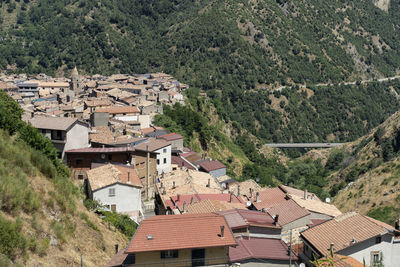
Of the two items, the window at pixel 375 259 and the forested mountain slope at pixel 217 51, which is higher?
the forested mountain slope at pixel 217 51

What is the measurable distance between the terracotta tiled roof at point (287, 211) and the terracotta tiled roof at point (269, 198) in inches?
61.2

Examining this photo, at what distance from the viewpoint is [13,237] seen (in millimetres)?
17562

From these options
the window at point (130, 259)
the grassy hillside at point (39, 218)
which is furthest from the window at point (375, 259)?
the grassy hillside at point (39, 218)

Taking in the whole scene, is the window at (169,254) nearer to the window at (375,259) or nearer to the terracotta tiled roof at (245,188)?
the window at (375,259)

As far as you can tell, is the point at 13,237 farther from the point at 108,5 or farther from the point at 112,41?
the point at 108,5

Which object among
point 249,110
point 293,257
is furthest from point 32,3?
point 293,257

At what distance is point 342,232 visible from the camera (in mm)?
27500

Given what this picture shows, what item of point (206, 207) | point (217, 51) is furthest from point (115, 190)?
point (217, 51)

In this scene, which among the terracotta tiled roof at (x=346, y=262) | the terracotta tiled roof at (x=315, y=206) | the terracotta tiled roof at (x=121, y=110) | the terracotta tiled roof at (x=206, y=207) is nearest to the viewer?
the terracotta tiled roof at (x=346, y=262)

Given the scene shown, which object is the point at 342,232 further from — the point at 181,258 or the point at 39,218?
the point at 39,218

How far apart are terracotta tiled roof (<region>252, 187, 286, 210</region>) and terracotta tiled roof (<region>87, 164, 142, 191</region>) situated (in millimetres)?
10292

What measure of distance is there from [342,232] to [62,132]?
24.0 metres

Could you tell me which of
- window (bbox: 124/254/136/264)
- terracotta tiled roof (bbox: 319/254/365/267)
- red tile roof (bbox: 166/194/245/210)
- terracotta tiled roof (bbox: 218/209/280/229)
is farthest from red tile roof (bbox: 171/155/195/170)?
window (bbox: 124/254/136/264)

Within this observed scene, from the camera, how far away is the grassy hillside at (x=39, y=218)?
718 inches
